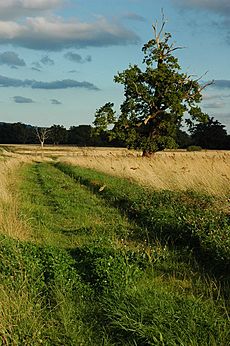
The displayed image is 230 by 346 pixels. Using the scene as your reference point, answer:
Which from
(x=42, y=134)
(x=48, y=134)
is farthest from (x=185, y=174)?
(x=48, y=134)

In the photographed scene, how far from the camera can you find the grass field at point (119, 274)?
15.9 ft

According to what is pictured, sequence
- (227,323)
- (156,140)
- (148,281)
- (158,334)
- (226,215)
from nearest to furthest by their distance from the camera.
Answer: (158,334) < (227,323) < (148,281) < (226,215) < (156,140)

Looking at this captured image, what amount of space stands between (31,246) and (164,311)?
10.4ft

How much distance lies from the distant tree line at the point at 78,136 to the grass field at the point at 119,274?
77.2 meters

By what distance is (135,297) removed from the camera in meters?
5.42

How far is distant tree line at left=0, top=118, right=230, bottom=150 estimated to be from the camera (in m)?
89.1

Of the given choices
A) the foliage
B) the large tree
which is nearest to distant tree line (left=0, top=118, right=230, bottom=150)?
the foliage

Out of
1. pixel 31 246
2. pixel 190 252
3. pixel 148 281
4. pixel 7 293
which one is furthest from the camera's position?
pixel 190 252

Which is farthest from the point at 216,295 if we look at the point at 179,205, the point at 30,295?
the point at 179,205

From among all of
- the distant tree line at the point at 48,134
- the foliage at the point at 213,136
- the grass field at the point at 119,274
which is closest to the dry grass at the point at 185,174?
the grass field at the point at 119,274

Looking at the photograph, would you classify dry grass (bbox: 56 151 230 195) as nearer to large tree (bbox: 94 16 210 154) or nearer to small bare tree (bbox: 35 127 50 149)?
large tree (bbox: 94 16 210 154)

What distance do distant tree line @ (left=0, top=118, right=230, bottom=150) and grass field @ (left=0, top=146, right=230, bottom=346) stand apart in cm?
7721

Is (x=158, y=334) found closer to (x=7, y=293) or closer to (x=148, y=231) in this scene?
(x=7, y=293)

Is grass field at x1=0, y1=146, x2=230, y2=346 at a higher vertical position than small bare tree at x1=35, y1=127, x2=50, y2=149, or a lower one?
lower
